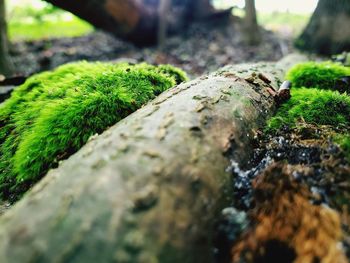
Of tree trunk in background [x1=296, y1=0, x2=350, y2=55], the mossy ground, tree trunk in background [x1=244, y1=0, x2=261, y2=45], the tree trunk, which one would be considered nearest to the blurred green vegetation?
the tree trunk

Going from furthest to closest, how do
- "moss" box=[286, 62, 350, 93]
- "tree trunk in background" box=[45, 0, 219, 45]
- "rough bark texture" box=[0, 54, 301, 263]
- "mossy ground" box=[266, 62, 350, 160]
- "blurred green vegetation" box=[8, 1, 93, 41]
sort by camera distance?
"blurred green vegetation" box=[8, 1, 93, 41] < "tree trunk in background" box=[45, 0, 219, 45] < "moss" box=[286, 62, 350, 93] < "mossy ground" box=[266, 62, 350, 160] < "rough bark texture" box=[0, 54, 301, 263]

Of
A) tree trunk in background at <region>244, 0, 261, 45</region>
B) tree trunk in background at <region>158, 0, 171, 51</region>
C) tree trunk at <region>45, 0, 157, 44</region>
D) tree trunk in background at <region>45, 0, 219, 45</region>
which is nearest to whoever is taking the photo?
tree trunk at <region>45, 0, 157, 44</region>

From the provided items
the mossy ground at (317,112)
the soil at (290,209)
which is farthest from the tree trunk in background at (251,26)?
the soil at (290,209)

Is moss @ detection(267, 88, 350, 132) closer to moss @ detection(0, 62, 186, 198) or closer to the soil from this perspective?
the soil

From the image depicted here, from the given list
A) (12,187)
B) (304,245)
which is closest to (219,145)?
(304,245)

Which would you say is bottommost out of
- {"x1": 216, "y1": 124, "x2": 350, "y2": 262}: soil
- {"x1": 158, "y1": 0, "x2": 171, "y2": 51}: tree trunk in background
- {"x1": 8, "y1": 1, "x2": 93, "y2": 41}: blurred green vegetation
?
{"x1": 8, "y1": 1, "x2": 93, "y2": 41}: blurred green vegetation
